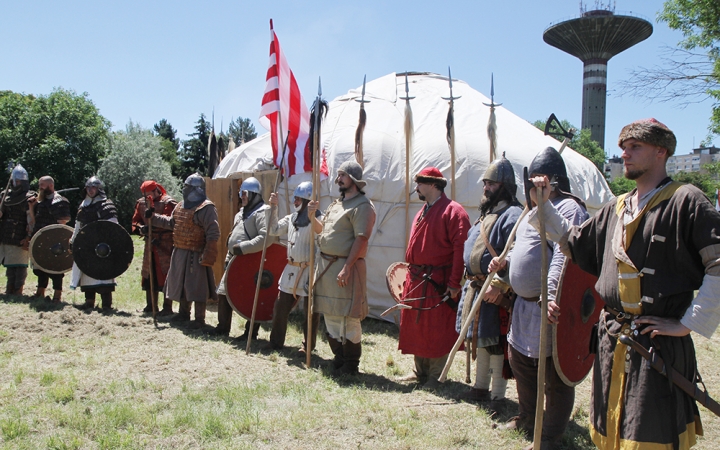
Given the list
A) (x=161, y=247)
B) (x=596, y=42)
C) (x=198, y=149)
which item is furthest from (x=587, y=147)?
(x=161, y=247)

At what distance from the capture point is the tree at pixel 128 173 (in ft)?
92.8

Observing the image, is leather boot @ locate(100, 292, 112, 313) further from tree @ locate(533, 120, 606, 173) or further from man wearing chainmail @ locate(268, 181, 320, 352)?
tree @ locate(533, 120, 606, 173)

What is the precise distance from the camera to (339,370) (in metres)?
4.95

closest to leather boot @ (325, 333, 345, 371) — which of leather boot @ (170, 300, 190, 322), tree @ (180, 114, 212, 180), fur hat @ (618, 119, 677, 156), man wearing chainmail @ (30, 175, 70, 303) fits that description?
leather boot @ (170, 300, 190, 322)

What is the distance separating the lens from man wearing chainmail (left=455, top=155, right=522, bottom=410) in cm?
382

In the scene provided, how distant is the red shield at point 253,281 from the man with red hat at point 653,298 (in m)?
4.16

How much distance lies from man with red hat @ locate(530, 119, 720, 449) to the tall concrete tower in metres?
49.3

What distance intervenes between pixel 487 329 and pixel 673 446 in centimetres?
176

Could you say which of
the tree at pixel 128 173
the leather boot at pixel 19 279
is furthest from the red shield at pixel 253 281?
the tree at pixel 128 173

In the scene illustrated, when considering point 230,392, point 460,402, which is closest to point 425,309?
point 460,402

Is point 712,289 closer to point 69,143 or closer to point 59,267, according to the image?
point 59,267

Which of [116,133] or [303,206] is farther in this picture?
[116,133]

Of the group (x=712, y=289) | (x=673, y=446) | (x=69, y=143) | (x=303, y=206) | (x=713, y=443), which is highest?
(x=69, y=143)

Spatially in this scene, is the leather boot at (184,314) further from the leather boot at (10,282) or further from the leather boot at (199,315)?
the leather boot at (10,282)
